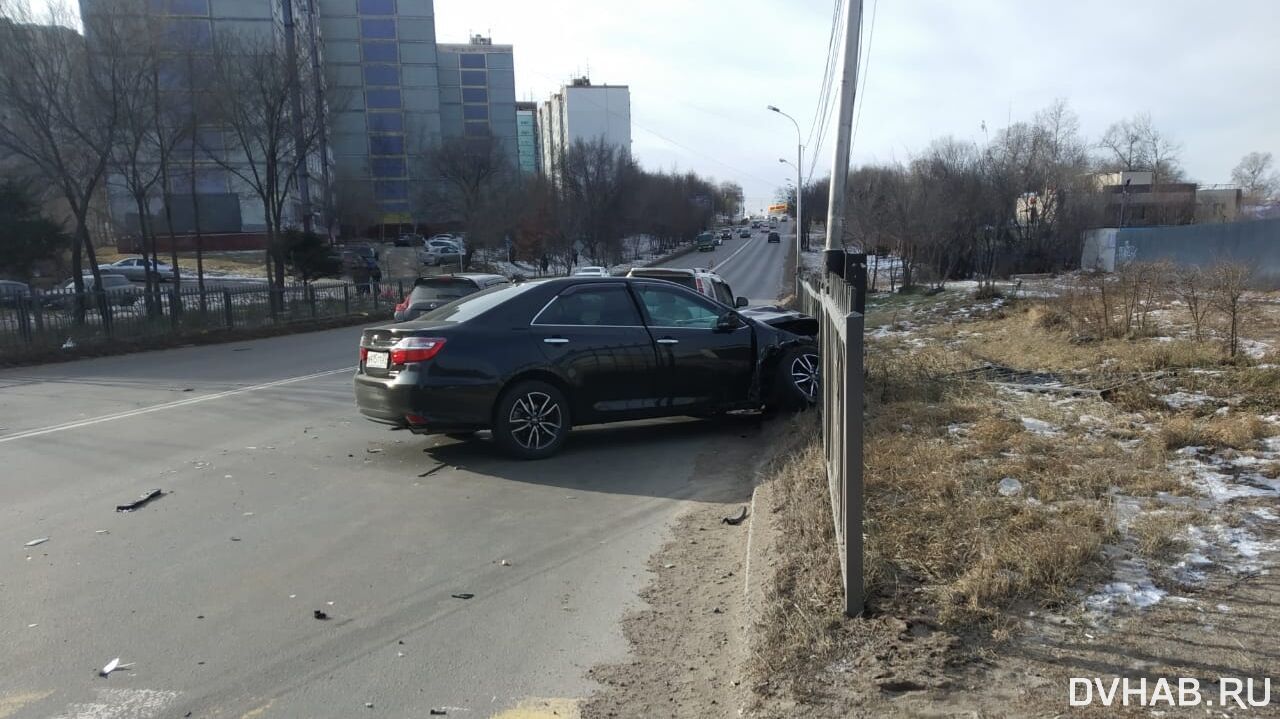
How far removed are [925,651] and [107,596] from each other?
13.8 feet

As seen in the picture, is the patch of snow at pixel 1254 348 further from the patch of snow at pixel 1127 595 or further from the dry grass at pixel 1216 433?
the patch of snow at pixel 1127 595

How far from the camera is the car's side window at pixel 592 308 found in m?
7.82

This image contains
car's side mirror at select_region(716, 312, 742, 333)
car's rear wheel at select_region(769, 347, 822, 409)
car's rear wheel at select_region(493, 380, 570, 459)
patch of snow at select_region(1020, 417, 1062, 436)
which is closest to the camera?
patch of snow at select_region(1020, 417, 1062, 436)

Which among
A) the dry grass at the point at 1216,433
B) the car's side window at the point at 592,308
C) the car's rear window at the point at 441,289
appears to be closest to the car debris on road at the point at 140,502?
the car's side window at the point at 592,308

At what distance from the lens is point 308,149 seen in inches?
1252

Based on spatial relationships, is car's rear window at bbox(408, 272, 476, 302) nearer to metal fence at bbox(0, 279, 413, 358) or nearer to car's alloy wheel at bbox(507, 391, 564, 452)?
metal fence at bbox(0, 279, 413, 358)

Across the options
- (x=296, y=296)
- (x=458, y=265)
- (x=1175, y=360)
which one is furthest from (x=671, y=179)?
(x=1175, y=360)

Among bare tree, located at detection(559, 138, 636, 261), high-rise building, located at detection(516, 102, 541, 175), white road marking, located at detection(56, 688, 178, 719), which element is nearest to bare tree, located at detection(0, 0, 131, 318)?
white road marking, located at detection(56, 688, 178, 719)

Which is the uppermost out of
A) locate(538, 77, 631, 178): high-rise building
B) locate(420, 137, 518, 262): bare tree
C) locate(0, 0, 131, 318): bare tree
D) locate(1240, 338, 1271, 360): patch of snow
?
locate(538, 77, 631, 178): high-rise building

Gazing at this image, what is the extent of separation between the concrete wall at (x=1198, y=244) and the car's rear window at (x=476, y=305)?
20.7m

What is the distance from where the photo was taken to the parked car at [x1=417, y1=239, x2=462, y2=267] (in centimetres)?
6229

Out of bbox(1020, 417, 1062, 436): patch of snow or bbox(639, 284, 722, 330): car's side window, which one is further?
bbox(639, 284, 722, 330): car's side window

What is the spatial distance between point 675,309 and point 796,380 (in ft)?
4.96

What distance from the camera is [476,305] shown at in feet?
25.8
